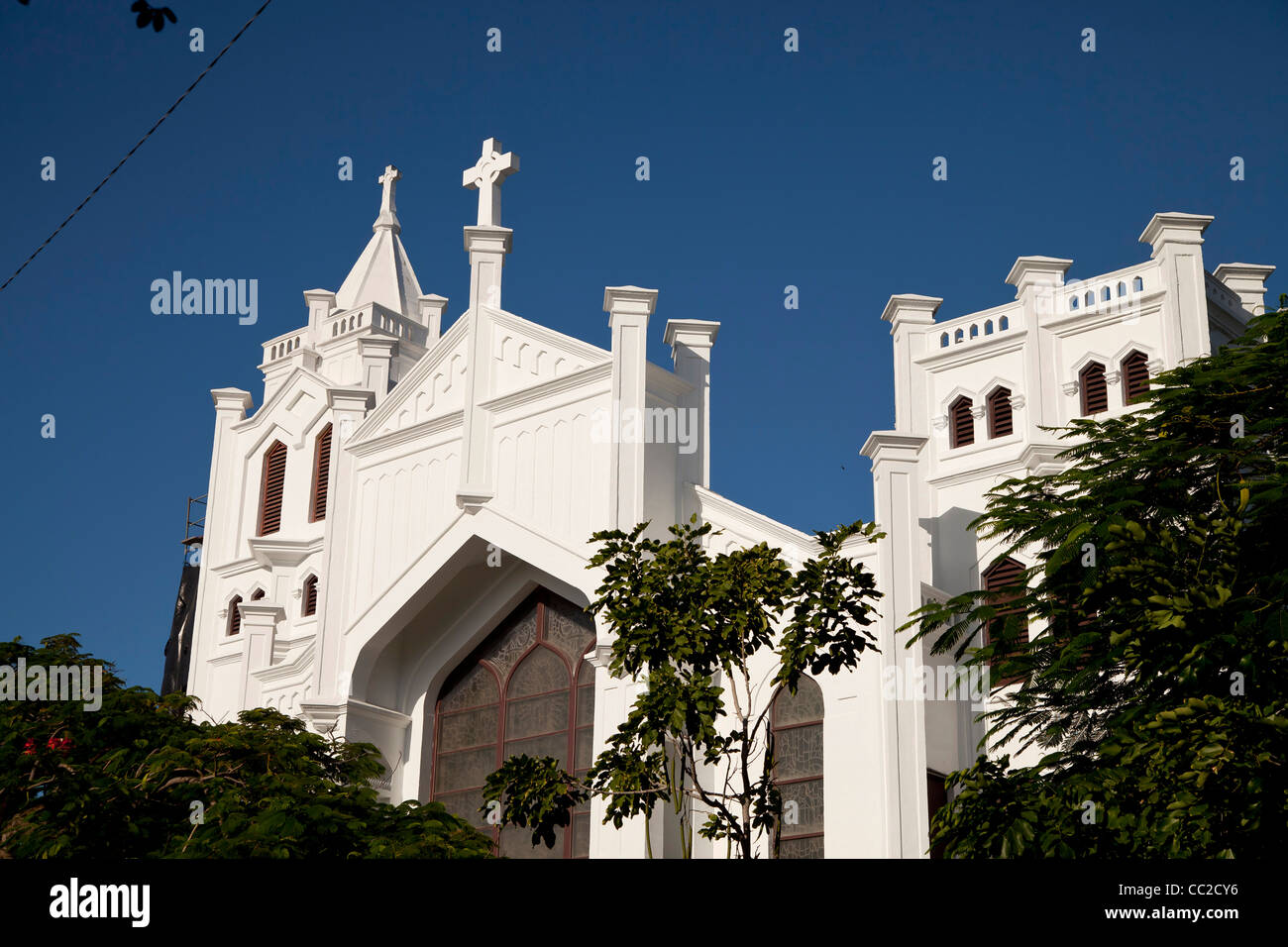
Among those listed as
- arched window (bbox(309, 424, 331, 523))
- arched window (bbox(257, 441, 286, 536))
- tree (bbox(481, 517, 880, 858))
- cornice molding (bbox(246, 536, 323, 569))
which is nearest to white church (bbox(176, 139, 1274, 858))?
cornice molding (bbox(246, 536, 323, 569))

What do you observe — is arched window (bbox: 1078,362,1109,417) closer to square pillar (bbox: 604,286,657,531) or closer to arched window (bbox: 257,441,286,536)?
square pillar (bbox: 604,286,657,531)

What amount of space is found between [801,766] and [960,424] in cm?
642

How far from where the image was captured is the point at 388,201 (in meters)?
34.0

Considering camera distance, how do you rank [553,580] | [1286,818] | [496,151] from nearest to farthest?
[1286,818] → [553,580] → [496,151]

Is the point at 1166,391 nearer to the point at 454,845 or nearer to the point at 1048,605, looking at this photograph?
the point at 1048,605

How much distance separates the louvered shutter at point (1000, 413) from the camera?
70.7 feet

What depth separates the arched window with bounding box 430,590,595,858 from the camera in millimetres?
19469

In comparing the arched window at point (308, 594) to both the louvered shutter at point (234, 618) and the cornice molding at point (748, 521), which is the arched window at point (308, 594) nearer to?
the louvered shutter at point (234, 618)

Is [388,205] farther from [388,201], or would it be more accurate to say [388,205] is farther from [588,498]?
[588,498]

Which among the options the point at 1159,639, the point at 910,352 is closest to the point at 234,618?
the point at 910,352

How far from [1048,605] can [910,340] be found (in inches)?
384
